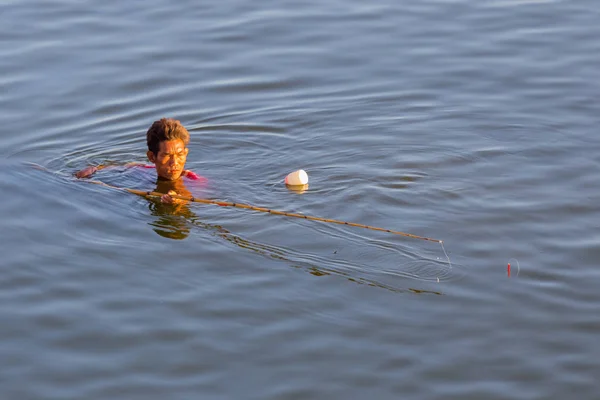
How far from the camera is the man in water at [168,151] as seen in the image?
27.8 feet

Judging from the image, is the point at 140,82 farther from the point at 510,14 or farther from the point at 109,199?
the point at 510,14

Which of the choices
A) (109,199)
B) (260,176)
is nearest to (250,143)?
(260,176)

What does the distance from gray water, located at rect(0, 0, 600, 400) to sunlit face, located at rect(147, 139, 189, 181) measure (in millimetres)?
333

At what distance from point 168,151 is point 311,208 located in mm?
1307

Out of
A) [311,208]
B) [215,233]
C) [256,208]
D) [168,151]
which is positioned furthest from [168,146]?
[311,208]

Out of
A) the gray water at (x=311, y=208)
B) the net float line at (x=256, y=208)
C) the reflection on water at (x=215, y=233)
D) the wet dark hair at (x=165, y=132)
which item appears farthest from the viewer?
the wet dark hair at (x=165, y=132)

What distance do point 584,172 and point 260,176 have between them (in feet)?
9.32

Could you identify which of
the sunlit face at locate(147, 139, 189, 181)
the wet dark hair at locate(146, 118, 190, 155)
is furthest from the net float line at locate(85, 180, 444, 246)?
the wet dark hair at locate(146, 118, 190, 155)

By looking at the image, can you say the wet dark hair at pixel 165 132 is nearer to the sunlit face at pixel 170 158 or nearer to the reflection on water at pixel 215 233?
the sunlit face at pixel 170 158

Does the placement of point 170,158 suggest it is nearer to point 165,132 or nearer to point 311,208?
point 165,132

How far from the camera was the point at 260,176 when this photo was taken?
30.0ft

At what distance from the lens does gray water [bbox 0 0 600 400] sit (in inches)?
244

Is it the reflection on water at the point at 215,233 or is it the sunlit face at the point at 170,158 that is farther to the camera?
the sunlit face at the point at 170,158

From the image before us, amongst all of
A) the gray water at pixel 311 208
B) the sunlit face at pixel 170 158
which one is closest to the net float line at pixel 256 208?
the gray water at pixel 311 208
